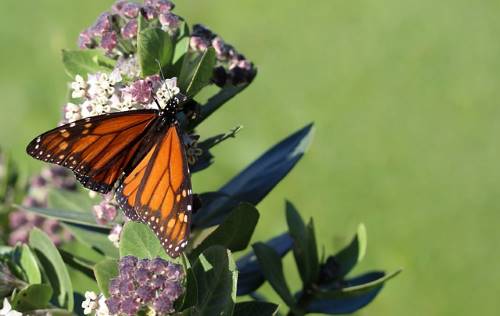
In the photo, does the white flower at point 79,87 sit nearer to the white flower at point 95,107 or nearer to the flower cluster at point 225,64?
the white flower at point 95,107

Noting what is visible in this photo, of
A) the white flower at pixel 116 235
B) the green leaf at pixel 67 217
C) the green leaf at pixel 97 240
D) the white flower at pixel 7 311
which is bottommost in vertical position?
the white flower at pixel 7 311

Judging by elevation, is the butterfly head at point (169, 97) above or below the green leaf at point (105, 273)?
above

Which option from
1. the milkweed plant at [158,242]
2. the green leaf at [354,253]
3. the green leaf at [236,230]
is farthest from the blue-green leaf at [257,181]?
the green leaf at [354,253]

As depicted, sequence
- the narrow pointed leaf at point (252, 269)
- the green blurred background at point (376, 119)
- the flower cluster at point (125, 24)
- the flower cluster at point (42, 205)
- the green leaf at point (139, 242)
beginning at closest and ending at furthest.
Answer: the green leaf at point (139, 242)
the flower cluster at point (125, 24)
the narrow pointed leaf at point (252, 269)
the flower cluster at point (42, 205)
the green blurred background at point (376, 119)

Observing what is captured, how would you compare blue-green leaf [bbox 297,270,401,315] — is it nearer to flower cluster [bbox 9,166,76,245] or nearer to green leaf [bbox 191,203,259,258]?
green leaf [bbox 191,203,259,258]

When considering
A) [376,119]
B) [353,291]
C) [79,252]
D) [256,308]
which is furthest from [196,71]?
[376,119]
